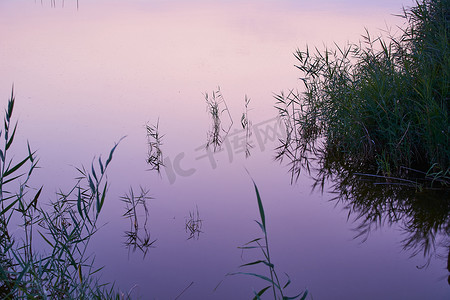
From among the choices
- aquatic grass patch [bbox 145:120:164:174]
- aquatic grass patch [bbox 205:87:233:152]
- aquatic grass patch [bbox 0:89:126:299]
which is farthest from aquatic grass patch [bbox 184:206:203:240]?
aquatic grass patch [bbox 205:87:233:152]

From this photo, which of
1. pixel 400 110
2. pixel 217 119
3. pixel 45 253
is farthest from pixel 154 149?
pixel 400 110

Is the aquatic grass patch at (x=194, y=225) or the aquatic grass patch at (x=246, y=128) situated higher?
the aquatic grass patch at (x=246, y=128)

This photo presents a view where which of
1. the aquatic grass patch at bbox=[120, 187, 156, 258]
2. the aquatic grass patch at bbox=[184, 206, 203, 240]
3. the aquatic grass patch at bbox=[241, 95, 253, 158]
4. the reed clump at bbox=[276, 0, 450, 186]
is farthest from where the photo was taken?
the aquatic grass patch at bbox=[241, 95, 253, 158]

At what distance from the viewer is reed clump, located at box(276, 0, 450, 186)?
3.68 m

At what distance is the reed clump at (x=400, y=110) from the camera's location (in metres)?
3.68

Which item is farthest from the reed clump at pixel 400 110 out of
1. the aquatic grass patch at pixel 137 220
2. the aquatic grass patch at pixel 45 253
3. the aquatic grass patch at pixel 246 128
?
the aquatic grass patch at pixel 45 253

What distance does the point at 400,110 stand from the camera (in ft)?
12.9

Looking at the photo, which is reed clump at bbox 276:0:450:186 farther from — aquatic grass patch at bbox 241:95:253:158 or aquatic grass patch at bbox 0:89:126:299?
aquatic grass patch at bbox 0:89:126:299

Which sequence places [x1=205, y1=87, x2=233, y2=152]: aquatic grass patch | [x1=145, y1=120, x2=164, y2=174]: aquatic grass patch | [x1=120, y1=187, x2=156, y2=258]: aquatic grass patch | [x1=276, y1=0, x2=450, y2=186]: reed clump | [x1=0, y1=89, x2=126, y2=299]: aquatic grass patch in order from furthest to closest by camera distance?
[x1=205, y1=87, x2=233, y2=152]: aquatic grass patch
[x1=145, y1=120, x2=164, y2=174]: aquatic grass patch
[x1=276, y1=0, x2=450, y2=186]: reed clump
[x1=120, y1=187, x2=156, y2=258]: aquatic grass patch
[x1=0, y1=89, x2=126, y2=299]: aquatic grass patch

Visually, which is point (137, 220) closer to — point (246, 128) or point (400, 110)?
point (400, 110)

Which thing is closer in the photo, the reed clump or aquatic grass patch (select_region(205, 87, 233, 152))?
the reed clump

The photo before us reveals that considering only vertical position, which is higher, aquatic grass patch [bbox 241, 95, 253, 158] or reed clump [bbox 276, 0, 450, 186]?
aquatic grass patch [bbox 241, 95, 253, 158]

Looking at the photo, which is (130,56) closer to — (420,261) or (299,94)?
(299,94)

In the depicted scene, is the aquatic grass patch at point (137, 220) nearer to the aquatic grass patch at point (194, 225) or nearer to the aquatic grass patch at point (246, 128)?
the aquatic grass patch at point (194, 225)
